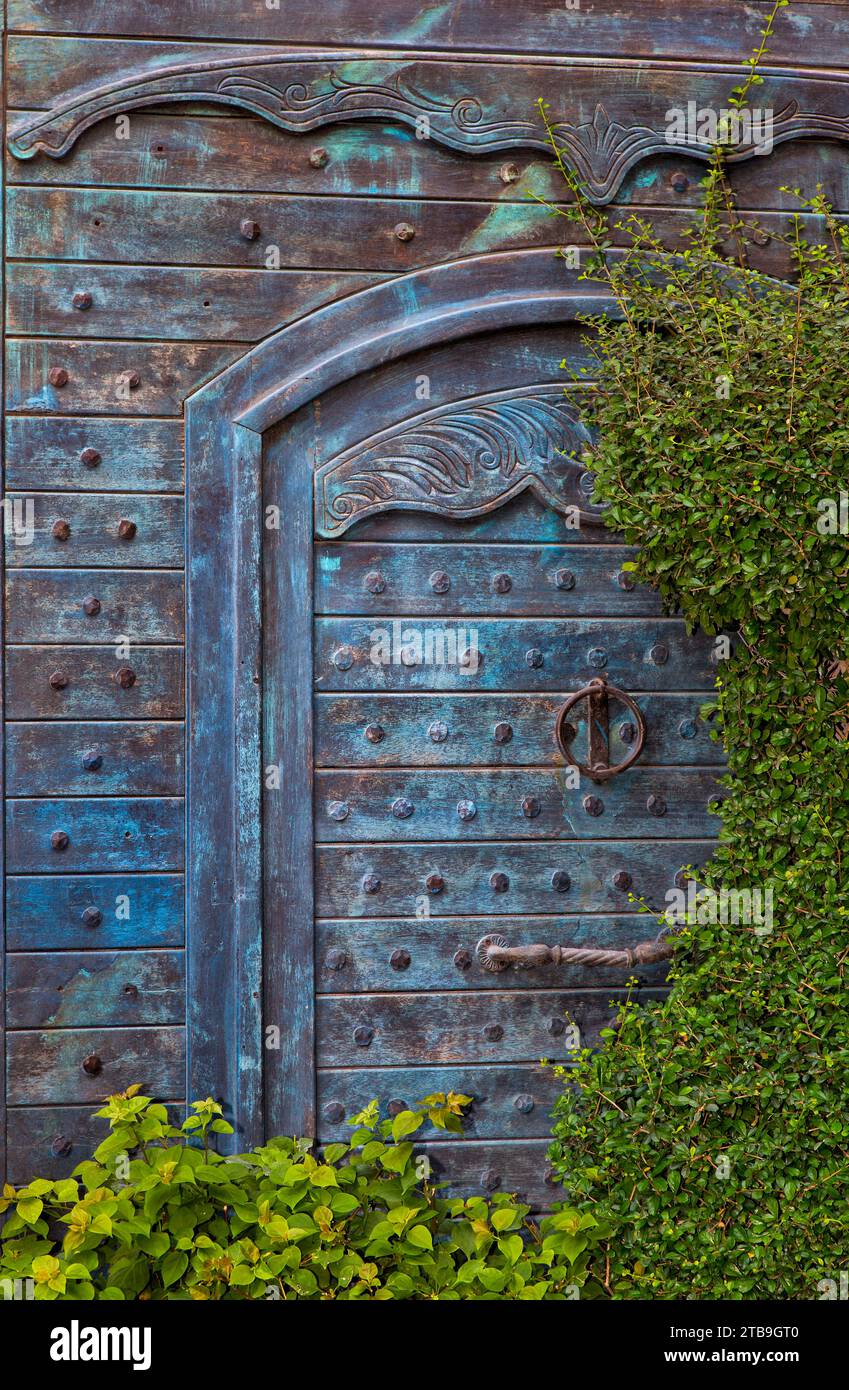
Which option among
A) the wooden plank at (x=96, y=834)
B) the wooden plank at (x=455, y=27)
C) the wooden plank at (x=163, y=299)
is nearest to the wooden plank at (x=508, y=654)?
the wooden plank at (x=96, y=834)

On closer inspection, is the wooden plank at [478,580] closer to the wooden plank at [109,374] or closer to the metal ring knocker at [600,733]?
the metal ring knocker at [600,733]

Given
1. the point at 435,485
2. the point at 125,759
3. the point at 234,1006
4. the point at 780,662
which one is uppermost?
the point at 435,485

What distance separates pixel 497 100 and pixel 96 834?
7.05 ft

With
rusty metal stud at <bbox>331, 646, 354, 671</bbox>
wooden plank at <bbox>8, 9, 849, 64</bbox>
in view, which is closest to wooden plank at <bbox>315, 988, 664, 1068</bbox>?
rusty metal stud at <bbox>331, 646, 354, 671</bbox>

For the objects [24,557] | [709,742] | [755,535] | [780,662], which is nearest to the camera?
[755,535]

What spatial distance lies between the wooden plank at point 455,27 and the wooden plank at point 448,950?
2209mm

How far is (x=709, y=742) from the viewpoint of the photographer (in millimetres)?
2947

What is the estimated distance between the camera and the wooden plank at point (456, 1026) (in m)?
2.83

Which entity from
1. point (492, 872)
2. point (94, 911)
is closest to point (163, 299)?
point (94, 911)

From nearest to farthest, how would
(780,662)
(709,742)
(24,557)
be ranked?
1. (780,662)
2. (24,557)
3. (709,742)

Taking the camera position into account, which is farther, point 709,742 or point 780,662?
point 709,742
